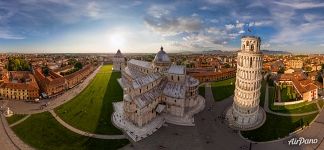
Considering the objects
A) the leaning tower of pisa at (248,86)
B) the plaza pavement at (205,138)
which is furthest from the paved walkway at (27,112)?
the leaning tower of pisa at (248,86)

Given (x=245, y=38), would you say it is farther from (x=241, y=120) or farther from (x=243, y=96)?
(x=241, y=120)

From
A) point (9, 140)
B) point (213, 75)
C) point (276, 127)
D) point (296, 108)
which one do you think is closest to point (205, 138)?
point (276, 127)

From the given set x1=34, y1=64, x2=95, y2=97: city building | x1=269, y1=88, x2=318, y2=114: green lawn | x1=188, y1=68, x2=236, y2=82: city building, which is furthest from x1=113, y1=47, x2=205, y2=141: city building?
x1=34, y1=64, x2=95, y2=97: city building

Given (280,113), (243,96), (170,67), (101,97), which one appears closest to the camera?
(243,96)

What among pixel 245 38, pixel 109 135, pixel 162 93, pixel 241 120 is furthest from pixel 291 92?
pixel 109 135

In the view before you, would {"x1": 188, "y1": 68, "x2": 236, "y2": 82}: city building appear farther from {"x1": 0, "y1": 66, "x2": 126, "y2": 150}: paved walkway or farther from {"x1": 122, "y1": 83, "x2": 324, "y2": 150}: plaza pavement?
{"x1": 0, "y1": 66, "x2": 126, "y2": 150}: paved walkway

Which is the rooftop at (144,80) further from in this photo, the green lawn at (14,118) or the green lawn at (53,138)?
the green lawn at (14,118)

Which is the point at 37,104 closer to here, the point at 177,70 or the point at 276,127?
the point at 177,70
